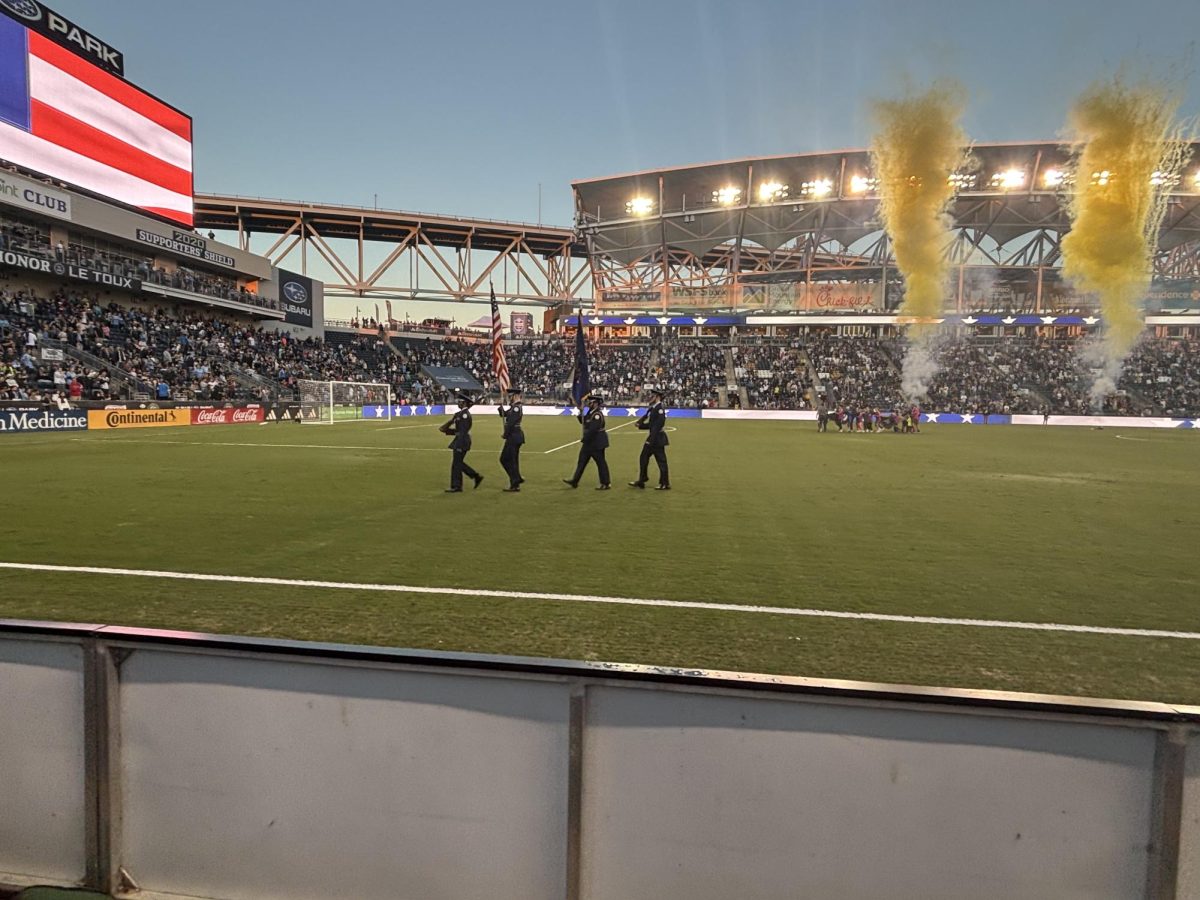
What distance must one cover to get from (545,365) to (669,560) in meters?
63.4

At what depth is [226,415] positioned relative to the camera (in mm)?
34000

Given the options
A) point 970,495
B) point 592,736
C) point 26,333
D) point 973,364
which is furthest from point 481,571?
point 973,364

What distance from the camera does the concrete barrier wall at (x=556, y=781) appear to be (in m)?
1.98

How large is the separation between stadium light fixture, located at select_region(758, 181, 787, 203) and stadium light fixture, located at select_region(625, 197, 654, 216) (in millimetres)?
10671

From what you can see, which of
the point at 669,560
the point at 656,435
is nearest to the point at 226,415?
the point at 656,435

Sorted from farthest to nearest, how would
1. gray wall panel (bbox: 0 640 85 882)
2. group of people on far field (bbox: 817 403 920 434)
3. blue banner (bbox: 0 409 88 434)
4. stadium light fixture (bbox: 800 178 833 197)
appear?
stadium light fixture (bbox: 800 178 833 197) < group of people on far field (bbox: 817 403 920 434) < blue banner (bbox: 0 409 88 434) < gray wall panel (bbox: 0 640 85 882)

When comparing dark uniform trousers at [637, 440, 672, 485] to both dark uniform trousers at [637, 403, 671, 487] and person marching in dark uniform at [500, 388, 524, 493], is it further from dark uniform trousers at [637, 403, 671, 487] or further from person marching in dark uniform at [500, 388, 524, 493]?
person marching in dark uniform at [500, 388, 524, 493]

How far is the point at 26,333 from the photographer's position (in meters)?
30.3

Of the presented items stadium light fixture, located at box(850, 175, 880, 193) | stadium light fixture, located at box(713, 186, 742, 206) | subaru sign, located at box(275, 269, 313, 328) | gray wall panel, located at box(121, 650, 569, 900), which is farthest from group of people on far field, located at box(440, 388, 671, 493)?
stadium light fixture, located at box(713, 186, 742, 206)

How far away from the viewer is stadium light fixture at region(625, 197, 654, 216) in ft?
214

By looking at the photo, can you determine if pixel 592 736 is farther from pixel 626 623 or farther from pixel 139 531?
→ pixel 139 531

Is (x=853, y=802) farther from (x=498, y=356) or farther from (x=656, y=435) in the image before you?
(x=498, y=356)

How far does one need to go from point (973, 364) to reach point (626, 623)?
63371 mm

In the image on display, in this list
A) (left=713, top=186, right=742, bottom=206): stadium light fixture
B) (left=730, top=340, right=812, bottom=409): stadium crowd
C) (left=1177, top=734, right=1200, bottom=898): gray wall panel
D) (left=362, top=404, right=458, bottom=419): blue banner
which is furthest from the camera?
(left=713, top=186, right=742, bottom=206): stadium light fixture
